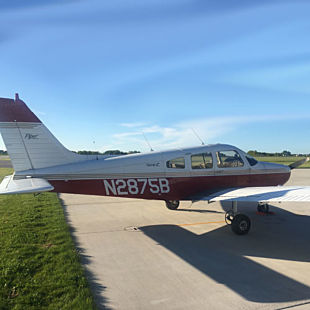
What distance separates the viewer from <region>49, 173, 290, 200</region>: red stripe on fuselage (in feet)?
23.7

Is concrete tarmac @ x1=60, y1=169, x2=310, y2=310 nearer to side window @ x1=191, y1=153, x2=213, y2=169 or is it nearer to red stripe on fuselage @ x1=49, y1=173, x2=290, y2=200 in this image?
red stripe on fuselage @ x1=49, y1=173, x2=290, y2=200

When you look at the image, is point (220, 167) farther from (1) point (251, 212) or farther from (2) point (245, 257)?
(2) point (245, 257)

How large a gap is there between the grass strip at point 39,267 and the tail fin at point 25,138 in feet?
5.99

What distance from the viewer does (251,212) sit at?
32.8 feet

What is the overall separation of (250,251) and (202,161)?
10.9 feet

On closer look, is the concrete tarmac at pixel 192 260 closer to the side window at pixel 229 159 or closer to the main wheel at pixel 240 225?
the main wheel at pixel 240 225

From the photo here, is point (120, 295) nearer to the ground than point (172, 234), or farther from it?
farther from it

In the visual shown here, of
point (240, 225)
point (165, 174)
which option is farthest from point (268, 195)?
point (165, 174)

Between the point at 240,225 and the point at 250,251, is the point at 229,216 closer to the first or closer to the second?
the point at 240,225

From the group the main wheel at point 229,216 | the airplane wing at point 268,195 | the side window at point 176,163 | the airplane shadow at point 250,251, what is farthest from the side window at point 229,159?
the airplane shadow at point 250,251

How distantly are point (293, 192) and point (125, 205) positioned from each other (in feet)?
22.4

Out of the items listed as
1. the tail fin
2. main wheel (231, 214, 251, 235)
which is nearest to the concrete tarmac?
main wheel (231, 214, 251, 235)

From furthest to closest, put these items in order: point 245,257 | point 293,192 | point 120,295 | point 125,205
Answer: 1. point 125,205
2. point 293,192
3. point 245,257
4. point 120,295

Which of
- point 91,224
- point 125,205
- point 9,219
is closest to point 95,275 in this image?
point 91,224
